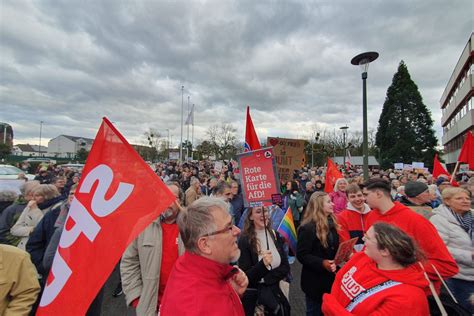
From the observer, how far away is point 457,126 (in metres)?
31.6

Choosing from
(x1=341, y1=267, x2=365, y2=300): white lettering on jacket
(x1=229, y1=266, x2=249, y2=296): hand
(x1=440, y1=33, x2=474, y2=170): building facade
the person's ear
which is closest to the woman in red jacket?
(x1=341, y1=267, x2=365, y2=300): white lettering on jacket

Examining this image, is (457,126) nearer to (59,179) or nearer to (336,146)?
(336,146)

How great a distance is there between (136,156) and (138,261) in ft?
4.53


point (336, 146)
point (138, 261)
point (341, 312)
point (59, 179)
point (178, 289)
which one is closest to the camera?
point (178, 289)

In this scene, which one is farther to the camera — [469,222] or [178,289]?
[469,222]

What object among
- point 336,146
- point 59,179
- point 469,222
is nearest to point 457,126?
point 336,146

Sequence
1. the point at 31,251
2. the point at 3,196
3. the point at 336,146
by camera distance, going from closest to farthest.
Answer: the point at 31,251
the point at 3,196
the point at 336,146

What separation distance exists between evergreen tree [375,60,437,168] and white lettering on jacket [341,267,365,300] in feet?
133

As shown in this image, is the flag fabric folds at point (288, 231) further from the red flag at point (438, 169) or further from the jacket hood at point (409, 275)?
the red flag at point (438, 169)

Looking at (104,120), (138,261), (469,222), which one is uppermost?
(104,120)

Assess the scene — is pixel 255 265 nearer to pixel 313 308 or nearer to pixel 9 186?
pixel 313 308

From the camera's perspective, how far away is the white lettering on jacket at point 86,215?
158 cm

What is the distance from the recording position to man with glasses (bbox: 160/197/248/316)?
1328 mm

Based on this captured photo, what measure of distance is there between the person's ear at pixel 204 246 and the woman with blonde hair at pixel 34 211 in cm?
260
